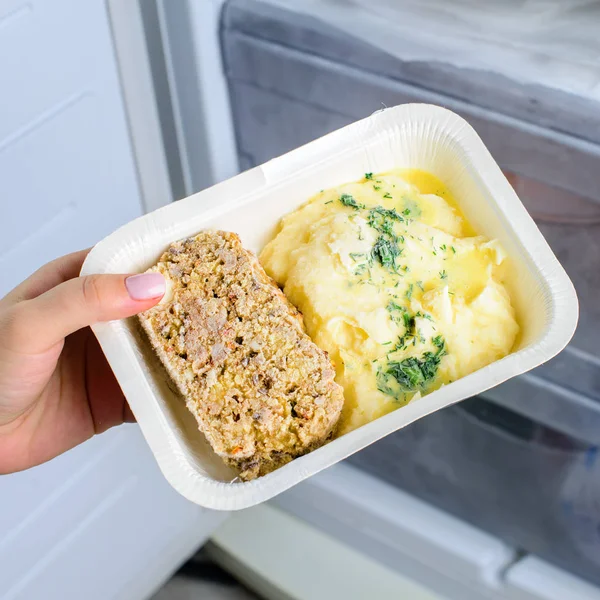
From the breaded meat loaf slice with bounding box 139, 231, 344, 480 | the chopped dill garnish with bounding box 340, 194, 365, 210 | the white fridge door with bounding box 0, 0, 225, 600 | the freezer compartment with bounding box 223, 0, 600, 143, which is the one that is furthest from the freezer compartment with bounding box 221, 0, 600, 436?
the breaded meat loaf slice with bounding box 139, 231, 344, 480

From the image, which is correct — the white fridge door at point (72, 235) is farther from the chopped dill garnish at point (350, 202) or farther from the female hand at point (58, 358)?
the chopped dill garnish at point (350, 202)

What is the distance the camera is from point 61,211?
4.38 feet

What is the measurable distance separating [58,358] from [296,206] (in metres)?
0.41

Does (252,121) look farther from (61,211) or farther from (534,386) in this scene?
(534,386)

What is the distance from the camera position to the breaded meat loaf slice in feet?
2.50

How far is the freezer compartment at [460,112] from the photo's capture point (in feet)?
3.59

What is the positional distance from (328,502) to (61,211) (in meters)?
0.92

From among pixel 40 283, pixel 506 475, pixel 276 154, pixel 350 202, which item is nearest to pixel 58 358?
pixel 40 283

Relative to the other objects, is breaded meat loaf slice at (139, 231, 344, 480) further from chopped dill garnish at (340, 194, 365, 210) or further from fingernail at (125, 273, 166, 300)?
chopped dill garnish at (340, 194, 365, 210)

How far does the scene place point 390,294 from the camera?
0.82 metres

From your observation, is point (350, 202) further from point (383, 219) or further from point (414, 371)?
point (414, 371)

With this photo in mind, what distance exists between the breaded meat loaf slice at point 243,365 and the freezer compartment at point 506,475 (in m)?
0.75

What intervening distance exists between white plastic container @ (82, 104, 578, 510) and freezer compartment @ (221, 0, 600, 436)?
25cm

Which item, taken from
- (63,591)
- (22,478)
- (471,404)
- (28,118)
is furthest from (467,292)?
(63,591)
